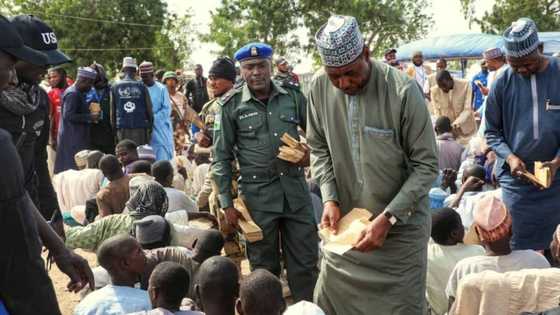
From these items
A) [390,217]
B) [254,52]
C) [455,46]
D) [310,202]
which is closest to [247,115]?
[254,52]

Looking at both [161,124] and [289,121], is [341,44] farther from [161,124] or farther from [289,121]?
[161,124]

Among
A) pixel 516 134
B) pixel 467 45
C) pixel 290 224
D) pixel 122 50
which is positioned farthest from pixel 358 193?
pixel 122 50

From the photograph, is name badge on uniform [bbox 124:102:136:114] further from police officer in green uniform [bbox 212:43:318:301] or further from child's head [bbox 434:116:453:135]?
police officer in green uniform [bbox 212:43:318:301]

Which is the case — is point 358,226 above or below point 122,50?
above

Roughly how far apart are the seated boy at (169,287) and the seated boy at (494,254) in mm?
1331

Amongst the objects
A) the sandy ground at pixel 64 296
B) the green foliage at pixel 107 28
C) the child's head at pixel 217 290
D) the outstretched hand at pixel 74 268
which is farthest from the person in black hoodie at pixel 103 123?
the green foliage at pixel 107 28

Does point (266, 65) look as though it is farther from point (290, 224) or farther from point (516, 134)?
point (516, 134)

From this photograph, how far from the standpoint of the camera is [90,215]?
6375 millimetres

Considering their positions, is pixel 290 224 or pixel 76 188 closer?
pixel 290 224

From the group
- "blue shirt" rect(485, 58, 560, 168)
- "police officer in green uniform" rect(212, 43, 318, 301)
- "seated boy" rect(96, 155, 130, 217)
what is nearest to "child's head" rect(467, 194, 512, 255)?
"blue shirt" rect(485, 58, 560, 168)

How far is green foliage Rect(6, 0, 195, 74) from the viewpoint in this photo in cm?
3597

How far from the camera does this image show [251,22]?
37031 mm

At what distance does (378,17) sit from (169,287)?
3788 cm

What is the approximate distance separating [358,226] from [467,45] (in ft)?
76.3
